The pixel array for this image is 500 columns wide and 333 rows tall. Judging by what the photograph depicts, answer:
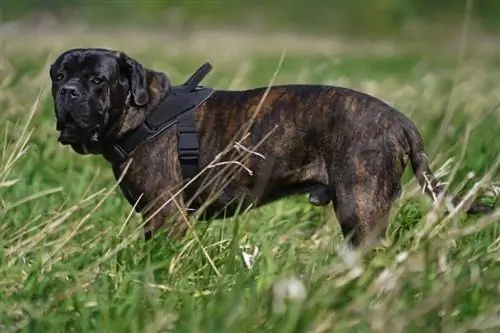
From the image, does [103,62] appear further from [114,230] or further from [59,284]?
[59,284]

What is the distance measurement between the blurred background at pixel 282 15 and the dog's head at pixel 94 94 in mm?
13342

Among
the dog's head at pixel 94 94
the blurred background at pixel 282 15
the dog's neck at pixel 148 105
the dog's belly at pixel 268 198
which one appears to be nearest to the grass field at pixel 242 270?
the dog's belly at pixel 268 198

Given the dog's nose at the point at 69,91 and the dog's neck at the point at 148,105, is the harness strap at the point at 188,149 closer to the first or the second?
the dog's neck at the point at 148,105

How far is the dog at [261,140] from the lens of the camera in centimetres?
479

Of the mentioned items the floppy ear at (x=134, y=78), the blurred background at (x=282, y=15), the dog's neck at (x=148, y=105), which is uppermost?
the floppy ear at (x=134, y=78)

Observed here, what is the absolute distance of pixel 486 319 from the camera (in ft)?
11.1

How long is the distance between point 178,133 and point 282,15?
16.7 meters

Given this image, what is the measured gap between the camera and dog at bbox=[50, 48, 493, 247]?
4.79 m

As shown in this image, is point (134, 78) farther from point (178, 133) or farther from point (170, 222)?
point (170, 222)

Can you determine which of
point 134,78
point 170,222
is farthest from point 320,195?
point 134,78

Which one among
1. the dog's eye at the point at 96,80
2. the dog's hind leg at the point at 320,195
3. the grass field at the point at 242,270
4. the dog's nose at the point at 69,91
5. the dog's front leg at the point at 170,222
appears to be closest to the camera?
the grass field at the point at 242,270

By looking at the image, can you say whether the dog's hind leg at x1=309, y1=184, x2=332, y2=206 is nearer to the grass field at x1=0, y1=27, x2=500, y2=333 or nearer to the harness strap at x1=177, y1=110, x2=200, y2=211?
the grass field at x1=0, y1=27, x2=500, y2=333

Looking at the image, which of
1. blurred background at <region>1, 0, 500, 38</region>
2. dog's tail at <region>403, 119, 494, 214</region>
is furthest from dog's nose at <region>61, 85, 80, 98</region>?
blurred background at <region>1, 0, 500, 38</region>

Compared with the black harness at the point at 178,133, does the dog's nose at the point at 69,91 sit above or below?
above
